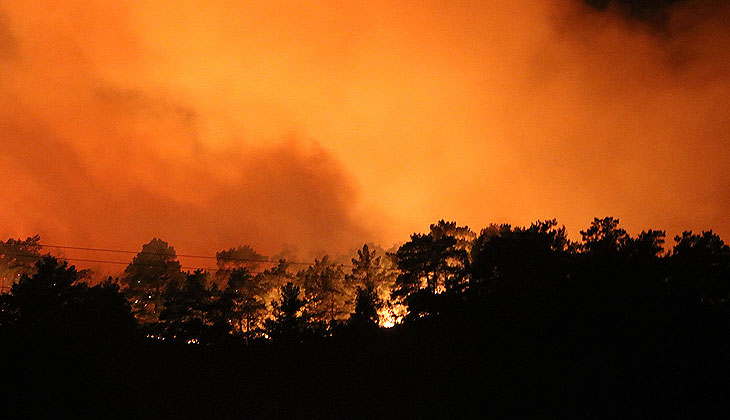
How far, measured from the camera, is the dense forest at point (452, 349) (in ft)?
56.6

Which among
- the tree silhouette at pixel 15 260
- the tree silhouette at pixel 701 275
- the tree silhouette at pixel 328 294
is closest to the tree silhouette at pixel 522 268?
the tree silhouette at pixel 701 275

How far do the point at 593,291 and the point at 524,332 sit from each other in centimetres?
349

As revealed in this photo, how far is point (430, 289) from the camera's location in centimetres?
4103

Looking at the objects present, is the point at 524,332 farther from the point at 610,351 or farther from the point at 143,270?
the point at 143,270

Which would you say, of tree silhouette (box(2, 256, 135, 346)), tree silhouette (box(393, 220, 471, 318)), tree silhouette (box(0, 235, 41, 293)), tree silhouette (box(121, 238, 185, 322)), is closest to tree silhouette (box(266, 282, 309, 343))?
tree silhouette (box(2, 256, 135, 346))

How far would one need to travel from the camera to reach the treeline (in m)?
20.3

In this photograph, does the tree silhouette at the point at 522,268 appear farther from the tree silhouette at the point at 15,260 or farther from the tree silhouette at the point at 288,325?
the tree silhouette at the point at 15,260

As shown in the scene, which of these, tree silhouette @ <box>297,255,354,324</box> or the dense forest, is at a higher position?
tree silhouette @ <box>297,255,354,324</box>

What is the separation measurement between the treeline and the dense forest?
0.45 feet

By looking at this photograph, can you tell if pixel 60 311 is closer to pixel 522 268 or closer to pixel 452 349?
pixel 452 349

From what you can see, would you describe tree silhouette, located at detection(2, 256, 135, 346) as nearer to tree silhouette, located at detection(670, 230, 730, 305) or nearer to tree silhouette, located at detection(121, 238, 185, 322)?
tree silhouette, located at detection(121, 238, 185, 322)

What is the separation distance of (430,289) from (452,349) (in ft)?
49.2

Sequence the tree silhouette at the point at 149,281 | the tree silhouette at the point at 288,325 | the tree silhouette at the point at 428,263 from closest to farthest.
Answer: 1. the tree silhouette at the point at 288,325
2. the tree silhouette at the point at 428,263
3. the tree silhouette at the point at 149,281

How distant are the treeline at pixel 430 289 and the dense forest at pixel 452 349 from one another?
136 mm
